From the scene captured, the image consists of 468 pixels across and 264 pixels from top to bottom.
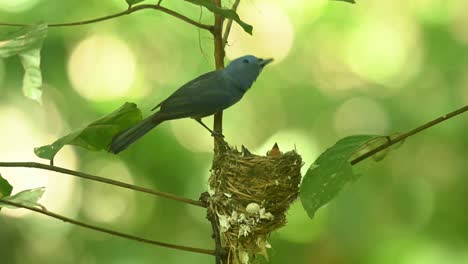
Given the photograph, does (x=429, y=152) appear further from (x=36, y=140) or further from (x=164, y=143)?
(x=36, y=140)

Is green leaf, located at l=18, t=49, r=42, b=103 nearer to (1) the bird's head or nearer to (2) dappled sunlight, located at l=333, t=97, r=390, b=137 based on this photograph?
(1) the bird's head

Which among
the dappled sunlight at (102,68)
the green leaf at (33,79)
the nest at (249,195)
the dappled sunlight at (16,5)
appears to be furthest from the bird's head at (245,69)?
the dappled sunlight at (16,5)

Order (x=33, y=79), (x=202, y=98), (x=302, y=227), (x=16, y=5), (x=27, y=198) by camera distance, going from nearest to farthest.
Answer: (x=27, y=198), (x=33, y=79), (x=202, y=98), (x=16, y=5), (x=302, y=227)

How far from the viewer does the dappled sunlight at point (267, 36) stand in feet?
8.00

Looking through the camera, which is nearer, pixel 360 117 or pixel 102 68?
pixel 360 117

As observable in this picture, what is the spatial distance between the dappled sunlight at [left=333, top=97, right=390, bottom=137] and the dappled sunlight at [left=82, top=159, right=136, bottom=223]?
682 millimetres

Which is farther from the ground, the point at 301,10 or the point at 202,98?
the point at 301,10

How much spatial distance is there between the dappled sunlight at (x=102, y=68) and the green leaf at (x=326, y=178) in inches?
59.6

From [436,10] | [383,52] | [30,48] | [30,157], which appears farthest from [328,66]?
[30,48]

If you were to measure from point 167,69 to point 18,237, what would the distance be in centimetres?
73

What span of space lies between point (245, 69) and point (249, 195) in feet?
0.73

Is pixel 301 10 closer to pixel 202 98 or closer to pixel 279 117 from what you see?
pixel 279 117

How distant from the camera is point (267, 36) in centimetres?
246

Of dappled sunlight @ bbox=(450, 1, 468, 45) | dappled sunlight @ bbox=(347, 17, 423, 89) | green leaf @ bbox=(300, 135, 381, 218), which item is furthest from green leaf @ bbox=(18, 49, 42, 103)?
dappled sunlight @ bbox=(450, 1, 468, 45)
